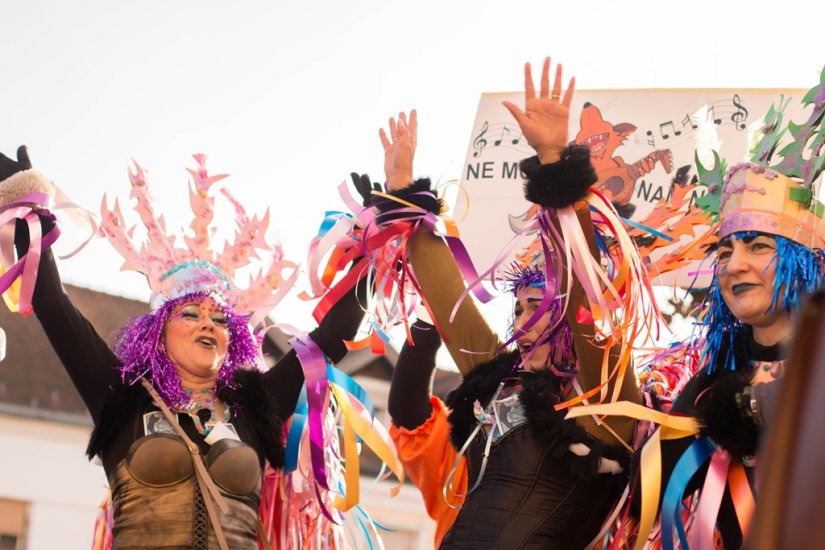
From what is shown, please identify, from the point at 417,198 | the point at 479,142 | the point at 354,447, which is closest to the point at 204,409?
the point at 354,447

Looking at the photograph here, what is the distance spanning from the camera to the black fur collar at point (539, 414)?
2875mm

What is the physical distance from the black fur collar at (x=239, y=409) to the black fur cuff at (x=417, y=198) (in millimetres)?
694

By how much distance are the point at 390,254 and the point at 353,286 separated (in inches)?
11.3

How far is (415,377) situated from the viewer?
3.92 meters

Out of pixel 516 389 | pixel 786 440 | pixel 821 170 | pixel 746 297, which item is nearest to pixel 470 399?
pixel 516 389

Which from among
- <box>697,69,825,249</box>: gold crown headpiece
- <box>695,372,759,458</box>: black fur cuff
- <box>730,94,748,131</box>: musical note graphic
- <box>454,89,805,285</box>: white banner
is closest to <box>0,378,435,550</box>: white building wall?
<box>454,89,805,285</box>: white banner

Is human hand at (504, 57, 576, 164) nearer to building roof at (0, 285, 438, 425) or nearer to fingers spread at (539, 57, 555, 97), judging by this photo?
fingers spread at (539, 57, 555, 97)

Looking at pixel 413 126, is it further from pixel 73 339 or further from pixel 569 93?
pixel 73 339

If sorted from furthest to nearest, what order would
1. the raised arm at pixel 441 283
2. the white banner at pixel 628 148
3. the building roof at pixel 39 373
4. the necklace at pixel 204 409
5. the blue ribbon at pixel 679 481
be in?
the building roof at pixel 39 373 → the white banner at pixel 628 148 → the necklace at pixel 204 409 → the raised arm at pixel 441 283 → the blue ribbon at pixel 679 481

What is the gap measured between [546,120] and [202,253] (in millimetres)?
1717

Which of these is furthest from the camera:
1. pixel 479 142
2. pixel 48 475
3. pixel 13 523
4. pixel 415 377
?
pixel 48 475

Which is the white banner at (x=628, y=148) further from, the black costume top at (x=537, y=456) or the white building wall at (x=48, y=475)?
the white building wall at (x=48, y=475)

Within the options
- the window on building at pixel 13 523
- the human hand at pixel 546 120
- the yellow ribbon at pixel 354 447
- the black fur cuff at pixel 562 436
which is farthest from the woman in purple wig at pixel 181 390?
the window on building at pixel 13 523

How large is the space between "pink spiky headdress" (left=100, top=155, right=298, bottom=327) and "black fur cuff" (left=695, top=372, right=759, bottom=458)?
1838 millimetres
